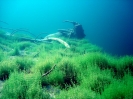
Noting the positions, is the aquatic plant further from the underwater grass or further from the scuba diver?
the scuba diver

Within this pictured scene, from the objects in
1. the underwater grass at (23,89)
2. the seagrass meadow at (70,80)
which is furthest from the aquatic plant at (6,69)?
the underwater grass at (23,89)

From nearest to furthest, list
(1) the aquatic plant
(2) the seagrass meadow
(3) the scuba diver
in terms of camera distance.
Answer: (2) the seagrass meadow < (1) the aquatic plant < (3) the scuba diver

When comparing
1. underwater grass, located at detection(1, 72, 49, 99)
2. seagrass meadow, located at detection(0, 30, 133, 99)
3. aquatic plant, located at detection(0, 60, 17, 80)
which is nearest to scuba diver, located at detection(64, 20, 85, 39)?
seagrass meadow, located at detection(0, 30, 133, 99)

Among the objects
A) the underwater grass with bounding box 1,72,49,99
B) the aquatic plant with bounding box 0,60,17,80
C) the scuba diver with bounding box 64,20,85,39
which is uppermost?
the scuba diver with bounding box 64,20,85,39

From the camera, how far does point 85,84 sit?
600 cm

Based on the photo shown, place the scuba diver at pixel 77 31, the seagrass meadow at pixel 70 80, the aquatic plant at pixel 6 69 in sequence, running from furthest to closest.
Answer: the scuba diver at pixel 77 31 → the aquatic plant at pixel 6 69 → the seagrass meadow at pixel 70 80

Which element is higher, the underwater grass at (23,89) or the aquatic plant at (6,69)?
the aquatic plant at (6,69)

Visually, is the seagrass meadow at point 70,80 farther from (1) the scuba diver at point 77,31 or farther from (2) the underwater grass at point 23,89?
(1) the scuba diver at point 77,31

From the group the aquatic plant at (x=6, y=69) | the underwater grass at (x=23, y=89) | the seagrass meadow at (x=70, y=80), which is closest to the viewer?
the seagrass meadow at (x=70, y=80)

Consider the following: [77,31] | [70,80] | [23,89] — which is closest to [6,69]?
[23,89]

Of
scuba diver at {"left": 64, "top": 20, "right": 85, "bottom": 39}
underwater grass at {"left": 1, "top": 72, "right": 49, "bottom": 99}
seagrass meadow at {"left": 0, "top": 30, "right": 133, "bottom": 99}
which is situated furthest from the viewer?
scuba diver at {"left": 64, "top": 20, "right": 85, "bottom": 39}

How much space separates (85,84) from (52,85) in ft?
4.59

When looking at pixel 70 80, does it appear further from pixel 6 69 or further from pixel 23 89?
pixel 6 69

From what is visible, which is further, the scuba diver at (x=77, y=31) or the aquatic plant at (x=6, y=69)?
the scuba diver at (x=77, y=31)
